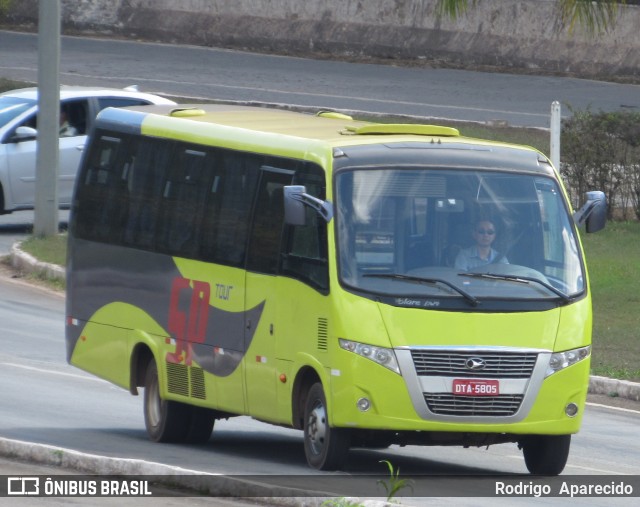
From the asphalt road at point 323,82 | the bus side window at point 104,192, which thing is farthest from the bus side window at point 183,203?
the asphalt road at point 323,82

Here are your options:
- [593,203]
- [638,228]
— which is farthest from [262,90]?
[593,203]

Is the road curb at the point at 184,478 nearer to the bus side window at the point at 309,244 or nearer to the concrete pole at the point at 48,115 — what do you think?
the bus side window at the point at 309,244

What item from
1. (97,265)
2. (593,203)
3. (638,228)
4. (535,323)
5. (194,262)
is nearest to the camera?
(535,323)

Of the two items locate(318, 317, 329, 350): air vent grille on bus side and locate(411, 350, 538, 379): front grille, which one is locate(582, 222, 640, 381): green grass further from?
locate(318, 317, 329, 350): air vent grille on bus side

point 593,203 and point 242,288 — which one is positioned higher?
point 593,203

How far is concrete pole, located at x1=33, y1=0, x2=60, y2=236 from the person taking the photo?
22.9m

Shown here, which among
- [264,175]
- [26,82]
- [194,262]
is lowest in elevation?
[26,82]

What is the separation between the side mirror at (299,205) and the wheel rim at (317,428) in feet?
4.07

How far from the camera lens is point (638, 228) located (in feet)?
80.3

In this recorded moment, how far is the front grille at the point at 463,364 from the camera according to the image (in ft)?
34.3

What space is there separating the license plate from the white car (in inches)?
574

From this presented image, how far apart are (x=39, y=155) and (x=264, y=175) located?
11.6m

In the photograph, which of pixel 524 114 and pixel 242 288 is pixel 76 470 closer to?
pixel 242 288

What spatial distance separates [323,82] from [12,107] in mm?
12570
